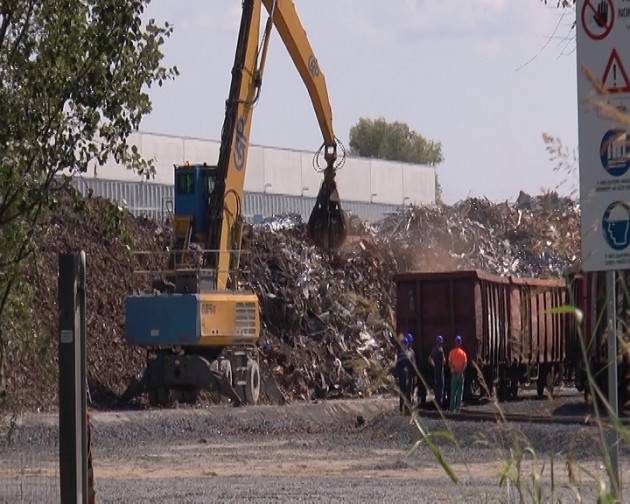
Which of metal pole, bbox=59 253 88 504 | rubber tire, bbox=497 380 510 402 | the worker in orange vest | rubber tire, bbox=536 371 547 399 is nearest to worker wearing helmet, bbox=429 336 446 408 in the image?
the worker in orange vest

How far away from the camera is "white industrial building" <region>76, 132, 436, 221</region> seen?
54.3m

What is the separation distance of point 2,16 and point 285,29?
23395mm

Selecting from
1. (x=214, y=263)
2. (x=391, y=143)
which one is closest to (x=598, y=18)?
(x=214, y=263)

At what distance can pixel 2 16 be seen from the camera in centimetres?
1100

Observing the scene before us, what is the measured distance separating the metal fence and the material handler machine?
9.44 metres

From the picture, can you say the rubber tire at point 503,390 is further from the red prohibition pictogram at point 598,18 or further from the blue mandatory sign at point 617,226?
the red prohibition pictogram at point 598,18

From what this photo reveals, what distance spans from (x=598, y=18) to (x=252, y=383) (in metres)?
27.6

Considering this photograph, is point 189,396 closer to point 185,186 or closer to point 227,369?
point 227,369

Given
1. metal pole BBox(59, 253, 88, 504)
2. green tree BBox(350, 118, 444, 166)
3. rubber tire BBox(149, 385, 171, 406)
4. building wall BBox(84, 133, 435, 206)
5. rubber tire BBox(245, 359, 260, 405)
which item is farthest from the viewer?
green tree BBox(350, 118, 444, 166)

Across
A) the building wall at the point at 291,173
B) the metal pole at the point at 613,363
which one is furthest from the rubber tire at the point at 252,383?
the metal pole at the point at 613,363

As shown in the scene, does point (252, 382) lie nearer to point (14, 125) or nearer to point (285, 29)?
point (285, 29)

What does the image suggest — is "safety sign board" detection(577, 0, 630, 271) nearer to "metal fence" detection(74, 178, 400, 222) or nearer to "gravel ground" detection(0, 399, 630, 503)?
"gravel ground" detection(0, 399, 630, 503)

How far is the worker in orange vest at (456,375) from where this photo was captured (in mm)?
30109

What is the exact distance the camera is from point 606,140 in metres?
7.12
